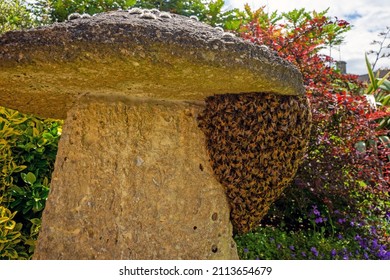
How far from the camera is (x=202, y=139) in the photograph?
2.38 m

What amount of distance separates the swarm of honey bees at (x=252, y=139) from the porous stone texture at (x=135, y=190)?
9 centimetres

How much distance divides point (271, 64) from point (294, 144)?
645mm

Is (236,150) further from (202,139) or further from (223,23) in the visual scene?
(223,23)

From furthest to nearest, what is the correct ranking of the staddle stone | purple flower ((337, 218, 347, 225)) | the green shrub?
purple flower ((337, 218, 347, 225)) < the green shrub < the staddle stone

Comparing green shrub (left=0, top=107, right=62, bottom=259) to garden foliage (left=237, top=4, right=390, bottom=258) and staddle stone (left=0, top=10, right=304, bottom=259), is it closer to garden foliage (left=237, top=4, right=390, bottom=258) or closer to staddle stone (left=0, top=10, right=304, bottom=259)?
staddle stone (left=0, top=10, right=304, bottom=259)

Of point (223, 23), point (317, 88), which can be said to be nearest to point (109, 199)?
point (317, 88)

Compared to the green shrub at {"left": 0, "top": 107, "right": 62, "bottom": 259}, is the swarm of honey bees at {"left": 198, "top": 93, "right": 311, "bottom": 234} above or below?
above

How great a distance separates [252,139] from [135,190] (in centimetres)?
69

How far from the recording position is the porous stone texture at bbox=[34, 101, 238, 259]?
2195 mm

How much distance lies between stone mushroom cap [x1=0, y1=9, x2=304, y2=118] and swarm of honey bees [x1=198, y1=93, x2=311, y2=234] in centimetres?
16

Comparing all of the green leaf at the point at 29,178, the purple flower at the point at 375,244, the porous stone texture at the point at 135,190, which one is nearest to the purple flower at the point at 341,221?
the purple flower at the point at 375,244

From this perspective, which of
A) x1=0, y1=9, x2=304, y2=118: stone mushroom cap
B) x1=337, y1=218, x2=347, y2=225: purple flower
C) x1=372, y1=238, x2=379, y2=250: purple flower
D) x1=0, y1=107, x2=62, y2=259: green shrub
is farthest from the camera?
→ x1=337, y1=218, x2=347, y2=225: purple flower

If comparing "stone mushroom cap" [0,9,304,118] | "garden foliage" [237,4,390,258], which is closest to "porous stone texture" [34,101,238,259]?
"stone mushroom cap" [0,9,304,118]

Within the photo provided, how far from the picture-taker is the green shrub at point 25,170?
3.75 meters
